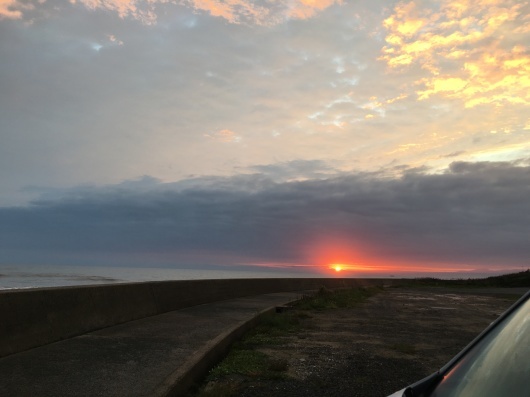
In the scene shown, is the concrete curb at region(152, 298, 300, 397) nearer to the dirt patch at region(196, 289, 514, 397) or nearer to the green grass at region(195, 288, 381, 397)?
the green grass at region(195, 288, 381, 397)

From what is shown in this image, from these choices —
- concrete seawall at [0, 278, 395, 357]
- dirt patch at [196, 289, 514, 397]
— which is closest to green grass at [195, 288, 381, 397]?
dirt patch at [196, 289, 514, 397]

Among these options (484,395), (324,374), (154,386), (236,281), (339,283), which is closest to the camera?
(484,395)

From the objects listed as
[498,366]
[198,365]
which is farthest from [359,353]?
A: [498,366]

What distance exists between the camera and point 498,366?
2.07 m

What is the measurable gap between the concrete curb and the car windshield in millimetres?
3286

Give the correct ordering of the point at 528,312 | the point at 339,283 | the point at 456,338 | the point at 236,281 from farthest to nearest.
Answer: the point at 339,283
the point at 236,281
the point at 456,338
the point at 528,312

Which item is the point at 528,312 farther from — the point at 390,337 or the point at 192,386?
the point at 390,337

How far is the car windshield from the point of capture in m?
1.90

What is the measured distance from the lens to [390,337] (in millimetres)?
9516

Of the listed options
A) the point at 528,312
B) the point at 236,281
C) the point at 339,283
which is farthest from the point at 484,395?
the point at 339,283

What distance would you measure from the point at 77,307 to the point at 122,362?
2037 millimetres

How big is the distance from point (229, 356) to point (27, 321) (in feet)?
9.50

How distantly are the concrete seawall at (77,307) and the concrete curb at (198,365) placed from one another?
2118mm

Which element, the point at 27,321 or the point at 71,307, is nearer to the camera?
the point at 27,321
